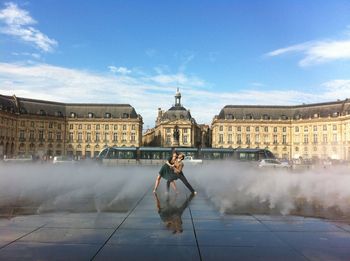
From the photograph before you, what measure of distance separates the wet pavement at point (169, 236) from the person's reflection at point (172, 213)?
26 mm

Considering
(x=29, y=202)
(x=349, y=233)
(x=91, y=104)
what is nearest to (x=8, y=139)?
(x=91, y=104)

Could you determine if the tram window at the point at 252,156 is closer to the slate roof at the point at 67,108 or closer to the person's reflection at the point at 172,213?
the person's reflection at the point at 172,213

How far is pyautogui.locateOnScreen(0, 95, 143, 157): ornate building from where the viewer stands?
128875 mm

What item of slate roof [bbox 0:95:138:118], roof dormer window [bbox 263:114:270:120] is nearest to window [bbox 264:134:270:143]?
→ roof dormer window [bbox 263:114:270:120]

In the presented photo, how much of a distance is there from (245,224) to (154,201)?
497cm

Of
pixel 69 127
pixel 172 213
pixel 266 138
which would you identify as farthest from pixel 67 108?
pixel 172 213

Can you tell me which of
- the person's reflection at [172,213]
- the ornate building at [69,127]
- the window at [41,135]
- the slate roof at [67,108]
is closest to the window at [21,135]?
the ornate building at [69,127]

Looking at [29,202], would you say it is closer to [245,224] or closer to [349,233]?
[245,224]

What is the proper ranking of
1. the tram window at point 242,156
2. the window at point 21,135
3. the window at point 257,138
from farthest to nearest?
the window at point 257,138
the window at point 21,135
the tram window at point 242,156

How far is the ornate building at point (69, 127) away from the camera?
128875 millimetres

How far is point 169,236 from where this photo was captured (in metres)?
8.13

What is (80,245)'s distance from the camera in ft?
23.7

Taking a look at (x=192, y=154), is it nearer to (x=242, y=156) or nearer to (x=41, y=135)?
(x=242, y=156)

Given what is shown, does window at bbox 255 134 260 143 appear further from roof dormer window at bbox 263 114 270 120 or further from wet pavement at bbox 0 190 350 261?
wet pavement at bbox 0 190 350 261
